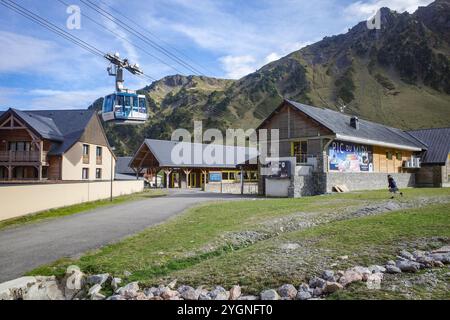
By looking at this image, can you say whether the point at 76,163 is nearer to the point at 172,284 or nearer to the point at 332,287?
the point at 172,284

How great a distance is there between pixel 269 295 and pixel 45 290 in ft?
15.9

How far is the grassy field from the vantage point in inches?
266

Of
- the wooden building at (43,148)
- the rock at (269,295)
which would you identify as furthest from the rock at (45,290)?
the wooden building at (43,148)

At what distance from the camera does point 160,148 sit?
4656cm

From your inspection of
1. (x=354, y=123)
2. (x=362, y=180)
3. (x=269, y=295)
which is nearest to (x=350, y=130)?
(x=354, y=123)

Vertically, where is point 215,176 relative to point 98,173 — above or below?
below

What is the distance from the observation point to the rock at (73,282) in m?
7.18

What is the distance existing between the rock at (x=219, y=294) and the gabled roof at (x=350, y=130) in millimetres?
21623

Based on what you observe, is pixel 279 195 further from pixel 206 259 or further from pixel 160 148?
pixel 160 148

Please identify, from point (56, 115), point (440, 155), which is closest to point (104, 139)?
point (56, 115)

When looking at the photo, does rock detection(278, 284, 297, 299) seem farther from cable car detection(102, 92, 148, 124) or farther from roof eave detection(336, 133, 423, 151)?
cable car detection(102, 92, 148, 124)

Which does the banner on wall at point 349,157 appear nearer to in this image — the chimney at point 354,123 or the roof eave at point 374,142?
the roof eave at point 374,142

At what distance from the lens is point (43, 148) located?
35.9m

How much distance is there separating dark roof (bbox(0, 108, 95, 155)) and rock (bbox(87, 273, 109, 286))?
32.2 metres
